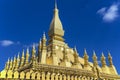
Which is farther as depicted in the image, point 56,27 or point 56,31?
point 56,27

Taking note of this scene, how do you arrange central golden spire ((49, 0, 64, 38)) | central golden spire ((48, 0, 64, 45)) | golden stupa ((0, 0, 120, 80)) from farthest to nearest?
central golden spire ((49, 0, 64, 38)), central golden spire ((48, 0, 64, 45)), golden stupa ((0, 0, 120, 80))

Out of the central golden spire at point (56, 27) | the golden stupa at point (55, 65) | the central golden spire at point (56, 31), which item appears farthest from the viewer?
the central golden spire at point (56, 27)

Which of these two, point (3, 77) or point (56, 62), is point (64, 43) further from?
point (3, 77)

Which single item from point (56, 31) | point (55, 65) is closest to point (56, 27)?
point (56, 31)

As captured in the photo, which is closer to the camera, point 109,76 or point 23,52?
point 109,76

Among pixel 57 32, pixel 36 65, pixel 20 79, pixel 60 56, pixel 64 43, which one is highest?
pixel 57 32

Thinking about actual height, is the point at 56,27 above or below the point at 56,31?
above

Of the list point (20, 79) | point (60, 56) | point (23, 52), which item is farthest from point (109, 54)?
point (20, 79)

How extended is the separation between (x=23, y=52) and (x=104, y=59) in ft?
47.8

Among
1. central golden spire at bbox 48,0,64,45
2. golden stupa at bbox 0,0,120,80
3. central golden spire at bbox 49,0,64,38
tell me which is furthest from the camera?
central golden spire at bbox 49,0,64,38

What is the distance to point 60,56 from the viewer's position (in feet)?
110

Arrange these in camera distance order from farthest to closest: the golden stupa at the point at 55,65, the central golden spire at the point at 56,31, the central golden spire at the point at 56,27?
1. the central golden spire at the point at 56,27
2. the central golden spire at the point at 56,31
3. the golden stupa at the point at 55,65

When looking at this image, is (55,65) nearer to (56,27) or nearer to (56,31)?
(56,31)

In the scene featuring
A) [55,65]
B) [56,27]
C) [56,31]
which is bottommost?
[55,65]
